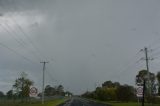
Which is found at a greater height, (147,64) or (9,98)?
(147,64)

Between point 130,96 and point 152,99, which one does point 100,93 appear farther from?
point 152,99

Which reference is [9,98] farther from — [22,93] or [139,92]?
[139,92]

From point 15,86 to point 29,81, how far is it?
4195 millimetres

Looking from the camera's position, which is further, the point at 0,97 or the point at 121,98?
the point at 121,98

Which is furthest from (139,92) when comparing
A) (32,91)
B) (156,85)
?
(156,85)

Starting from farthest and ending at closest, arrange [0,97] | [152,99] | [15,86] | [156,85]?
[156,85] → [15,86] → [0,97] → [152,99]

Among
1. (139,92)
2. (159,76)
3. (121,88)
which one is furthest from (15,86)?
(139,92)

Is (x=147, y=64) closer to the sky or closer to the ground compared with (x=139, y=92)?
closer to the sky

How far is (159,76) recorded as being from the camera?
150000 millimetres

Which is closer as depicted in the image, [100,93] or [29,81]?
[29,81]

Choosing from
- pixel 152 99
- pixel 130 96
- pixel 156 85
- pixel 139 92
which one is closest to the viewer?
pixel 139 92

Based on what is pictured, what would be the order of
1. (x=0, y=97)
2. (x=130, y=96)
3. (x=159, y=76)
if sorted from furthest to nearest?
(x=159, y=76)
(x=130, y=96)
(x=0, y=97)

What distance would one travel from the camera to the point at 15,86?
104 metres

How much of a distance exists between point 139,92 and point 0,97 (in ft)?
257
